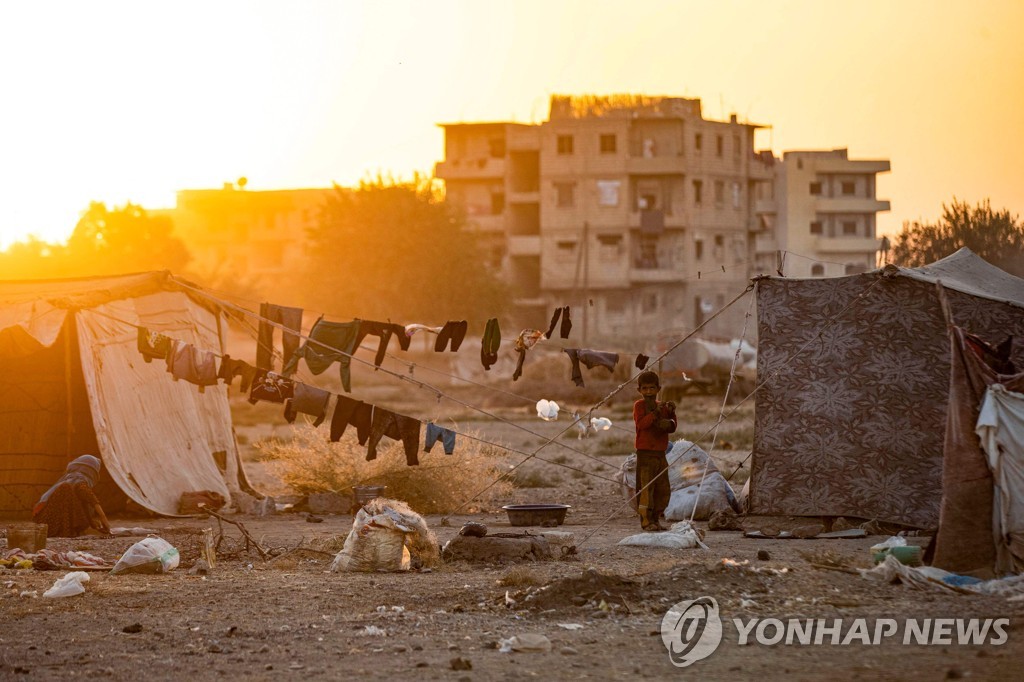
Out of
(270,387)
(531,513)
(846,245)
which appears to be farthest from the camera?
(846,245)

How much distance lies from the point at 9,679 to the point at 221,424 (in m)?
9.24

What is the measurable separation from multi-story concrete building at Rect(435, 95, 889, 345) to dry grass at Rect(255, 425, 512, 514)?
44.2 meters

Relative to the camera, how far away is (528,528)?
12.1 metres

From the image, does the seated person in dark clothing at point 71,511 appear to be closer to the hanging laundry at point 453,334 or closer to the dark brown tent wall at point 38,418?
the dark brown tent wall at point 38,418

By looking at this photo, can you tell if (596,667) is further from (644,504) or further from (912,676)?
(644,504)

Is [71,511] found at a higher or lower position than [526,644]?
higher

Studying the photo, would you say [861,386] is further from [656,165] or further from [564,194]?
[564,194]

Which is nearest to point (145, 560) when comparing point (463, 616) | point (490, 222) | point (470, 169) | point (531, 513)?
point (463, 616)

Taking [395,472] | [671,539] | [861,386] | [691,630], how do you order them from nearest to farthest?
1. [691,630]
2. [671,539]
3. [861,386]
4. [395,472]

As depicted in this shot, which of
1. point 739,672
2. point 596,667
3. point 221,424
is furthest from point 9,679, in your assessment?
point 221,424

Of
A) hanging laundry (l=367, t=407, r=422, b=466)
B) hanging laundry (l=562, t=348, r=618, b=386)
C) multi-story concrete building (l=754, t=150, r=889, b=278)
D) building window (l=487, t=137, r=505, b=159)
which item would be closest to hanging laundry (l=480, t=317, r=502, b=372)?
hanging laundry (l=562, t=348, r=618, b=386)

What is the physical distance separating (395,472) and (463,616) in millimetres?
6399

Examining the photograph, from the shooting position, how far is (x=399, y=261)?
181 ft

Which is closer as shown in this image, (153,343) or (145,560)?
(145,560)
